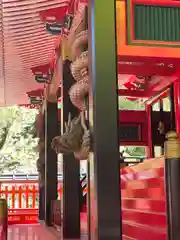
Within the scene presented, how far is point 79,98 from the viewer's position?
3697 millimetres

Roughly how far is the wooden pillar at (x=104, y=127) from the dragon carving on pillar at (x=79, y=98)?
0.22 metres

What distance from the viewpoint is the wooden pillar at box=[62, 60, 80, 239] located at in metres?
4.85

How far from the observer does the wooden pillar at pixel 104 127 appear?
259cm

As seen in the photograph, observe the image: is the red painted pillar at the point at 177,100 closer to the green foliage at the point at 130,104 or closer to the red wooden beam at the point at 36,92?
the green foliage at the point at 130,104

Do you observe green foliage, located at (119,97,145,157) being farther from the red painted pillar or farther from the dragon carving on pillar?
the dragon carving on pillar

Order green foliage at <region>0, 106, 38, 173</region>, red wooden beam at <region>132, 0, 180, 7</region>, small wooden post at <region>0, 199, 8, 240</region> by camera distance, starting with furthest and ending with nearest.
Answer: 1. green foliage at <region>0, 106, 38, 173</region>
2. red wooden beam at <region>132, 0, 180, 7</region>
3. small wooden post at <region>0, 199, 8, 240</region>

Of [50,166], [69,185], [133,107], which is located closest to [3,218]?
[69,185]

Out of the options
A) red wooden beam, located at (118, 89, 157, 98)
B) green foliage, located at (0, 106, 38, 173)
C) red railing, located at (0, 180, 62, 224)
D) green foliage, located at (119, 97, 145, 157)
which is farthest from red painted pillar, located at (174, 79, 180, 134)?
green foliage, located at (0, 106, 38, 173)

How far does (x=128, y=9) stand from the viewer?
4520mm

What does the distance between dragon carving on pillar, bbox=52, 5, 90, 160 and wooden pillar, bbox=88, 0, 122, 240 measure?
0.22 meters

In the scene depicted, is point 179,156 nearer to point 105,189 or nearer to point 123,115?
point 105,189

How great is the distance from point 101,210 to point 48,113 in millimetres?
5007

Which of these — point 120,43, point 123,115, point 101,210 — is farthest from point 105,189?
point 123,115

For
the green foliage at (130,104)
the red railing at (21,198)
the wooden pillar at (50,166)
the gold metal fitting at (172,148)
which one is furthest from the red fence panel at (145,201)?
the red railing at (21,198)
